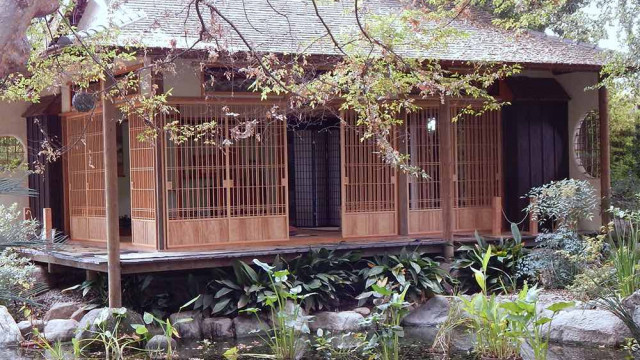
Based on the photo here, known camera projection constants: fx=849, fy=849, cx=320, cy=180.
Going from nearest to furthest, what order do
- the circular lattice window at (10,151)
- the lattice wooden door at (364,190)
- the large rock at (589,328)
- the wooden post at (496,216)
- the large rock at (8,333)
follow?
the large rock at (589,328), the large rock at (8,333), the lattice wooden door at (364,190), the wooden post at (496,216), the circular lattice window at (10,151)

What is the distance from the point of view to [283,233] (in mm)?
12023

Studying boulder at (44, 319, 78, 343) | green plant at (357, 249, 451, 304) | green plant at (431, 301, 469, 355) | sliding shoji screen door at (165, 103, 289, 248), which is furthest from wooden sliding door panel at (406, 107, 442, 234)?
boulder at (44, 319, 78, 343)

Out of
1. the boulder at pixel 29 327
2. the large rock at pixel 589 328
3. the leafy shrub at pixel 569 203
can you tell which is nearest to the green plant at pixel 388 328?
the large rock at pixel 589 328

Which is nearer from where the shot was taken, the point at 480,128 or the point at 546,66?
the point at 546,66

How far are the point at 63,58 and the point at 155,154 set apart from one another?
6.52ft

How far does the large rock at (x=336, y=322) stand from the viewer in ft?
34.1

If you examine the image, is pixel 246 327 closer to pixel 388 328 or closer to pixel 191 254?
pixel 191 254

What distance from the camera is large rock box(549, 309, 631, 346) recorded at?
907 centimetres

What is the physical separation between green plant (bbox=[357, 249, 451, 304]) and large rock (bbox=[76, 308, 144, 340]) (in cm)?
287

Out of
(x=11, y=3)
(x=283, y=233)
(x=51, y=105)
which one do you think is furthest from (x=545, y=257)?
(x=11, y=3)

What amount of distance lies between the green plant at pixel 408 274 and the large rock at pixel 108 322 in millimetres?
2871

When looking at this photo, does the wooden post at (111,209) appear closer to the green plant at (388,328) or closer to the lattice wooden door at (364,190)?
the green plant at (388,328)

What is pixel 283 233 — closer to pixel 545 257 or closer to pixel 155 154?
pixel 155 154

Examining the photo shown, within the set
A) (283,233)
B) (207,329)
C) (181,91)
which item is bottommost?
(207,329)
